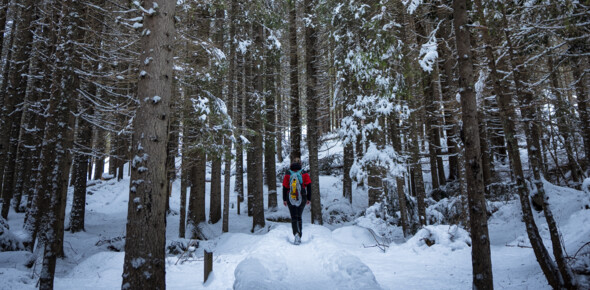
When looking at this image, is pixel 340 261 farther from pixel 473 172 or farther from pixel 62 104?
pixel 62 104

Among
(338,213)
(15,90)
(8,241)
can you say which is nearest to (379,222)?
(338,213)

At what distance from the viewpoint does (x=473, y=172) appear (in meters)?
4.45

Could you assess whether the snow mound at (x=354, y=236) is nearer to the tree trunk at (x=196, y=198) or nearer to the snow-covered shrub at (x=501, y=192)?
the snow-covered shrub at (x=501, y=192)

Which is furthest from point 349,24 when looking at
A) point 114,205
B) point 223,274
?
point 114,205

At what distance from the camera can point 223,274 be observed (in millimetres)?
6211

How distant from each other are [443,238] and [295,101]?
8361 millimetres

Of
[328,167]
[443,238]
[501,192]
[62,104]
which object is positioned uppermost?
[62,104]

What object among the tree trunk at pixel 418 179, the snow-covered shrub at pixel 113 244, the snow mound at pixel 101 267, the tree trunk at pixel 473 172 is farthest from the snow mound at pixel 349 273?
the snow-covered shrub at pixel 113 244

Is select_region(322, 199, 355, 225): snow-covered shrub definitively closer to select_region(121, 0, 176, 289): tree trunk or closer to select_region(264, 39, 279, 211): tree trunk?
select_region(264, 39, 279, 211): tree trunk

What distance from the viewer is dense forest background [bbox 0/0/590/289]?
4438 millimetres

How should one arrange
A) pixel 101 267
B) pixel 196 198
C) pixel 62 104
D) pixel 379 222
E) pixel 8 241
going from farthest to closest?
pixel 196 198 → pixel 379 222 → pixel 8 241 → pixel 101 267 → pixel 62 104

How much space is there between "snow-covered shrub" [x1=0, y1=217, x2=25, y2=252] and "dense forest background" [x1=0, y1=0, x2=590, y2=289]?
521 mm

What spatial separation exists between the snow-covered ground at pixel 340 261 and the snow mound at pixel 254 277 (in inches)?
0.7

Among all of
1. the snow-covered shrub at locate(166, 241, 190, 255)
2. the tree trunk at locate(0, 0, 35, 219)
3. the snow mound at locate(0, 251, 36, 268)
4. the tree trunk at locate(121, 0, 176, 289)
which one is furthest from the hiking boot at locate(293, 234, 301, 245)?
the tree trunk at locate(0, 0, 35, 219)
